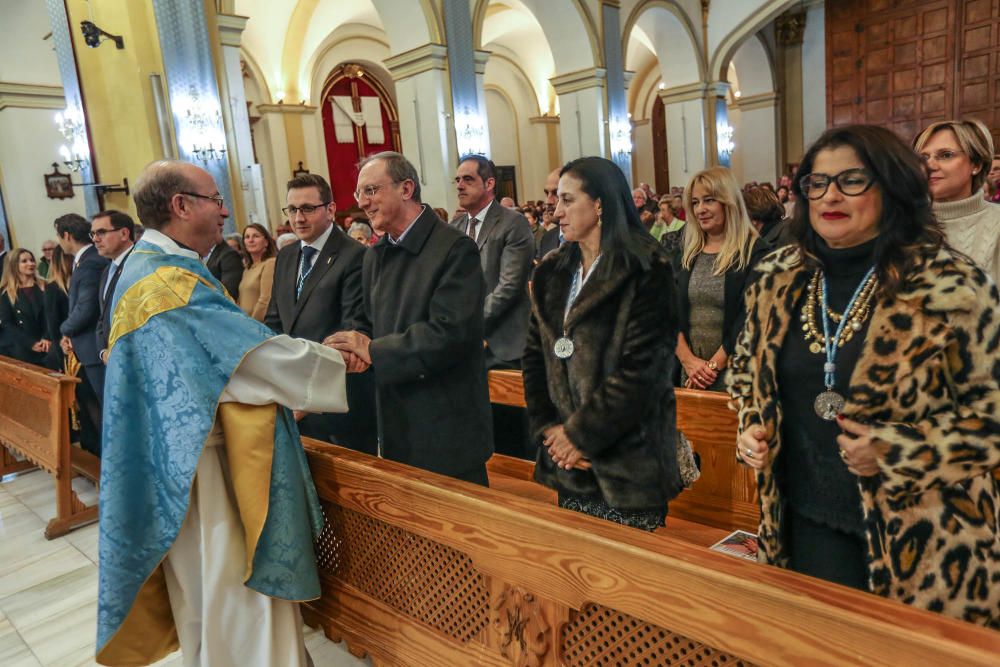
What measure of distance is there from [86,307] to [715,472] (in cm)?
401

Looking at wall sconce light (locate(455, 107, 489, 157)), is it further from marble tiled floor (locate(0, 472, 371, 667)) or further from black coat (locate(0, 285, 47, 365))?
marble tiled floor (locate(0, 472, 371, 667))

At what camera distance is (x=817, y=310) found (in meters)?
1.46

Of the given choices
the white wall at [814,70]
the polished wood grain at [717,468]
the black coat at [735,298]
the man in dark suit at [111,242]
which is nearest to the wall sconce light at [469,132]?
the man in dark suit at [111,242]

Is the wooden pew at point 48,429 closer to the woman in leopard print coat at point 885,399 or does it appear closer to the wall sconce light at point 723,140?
the woman in leopard print coat at point 885,399

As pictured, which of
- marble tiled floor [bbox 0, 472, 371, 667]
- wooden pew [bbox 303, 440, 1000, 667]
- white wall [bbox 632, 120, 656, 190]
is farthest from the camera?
white wall [bbox 632, 120, 656, 190]

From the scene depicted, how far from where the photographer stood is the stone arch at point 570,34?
37.0 feet

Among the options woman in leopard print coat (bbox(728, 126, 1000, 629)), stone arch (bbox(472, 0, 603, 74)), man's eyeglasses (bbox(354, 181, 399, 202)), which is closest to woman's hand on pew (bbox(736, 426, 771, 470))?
woman in leopard print coat (bbox(728, 126, 1000, 629))

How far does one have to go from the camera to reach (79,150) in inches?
287

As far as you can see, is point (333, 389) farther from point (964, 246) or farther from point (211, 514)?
point (964, 246)

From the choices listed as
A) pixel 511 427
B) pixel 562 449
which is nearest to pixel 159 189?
pixel 562 449

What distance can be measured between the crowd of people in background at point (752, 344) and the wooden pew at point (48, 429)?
5.57ft

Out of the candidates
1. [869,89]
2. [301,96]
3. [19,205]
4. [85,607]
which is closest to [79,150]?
[19,205]

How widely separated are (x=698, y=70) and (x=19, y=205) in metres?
12.0

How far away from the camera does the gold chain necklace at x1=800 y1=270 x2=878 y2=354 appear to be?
1.37 metres
